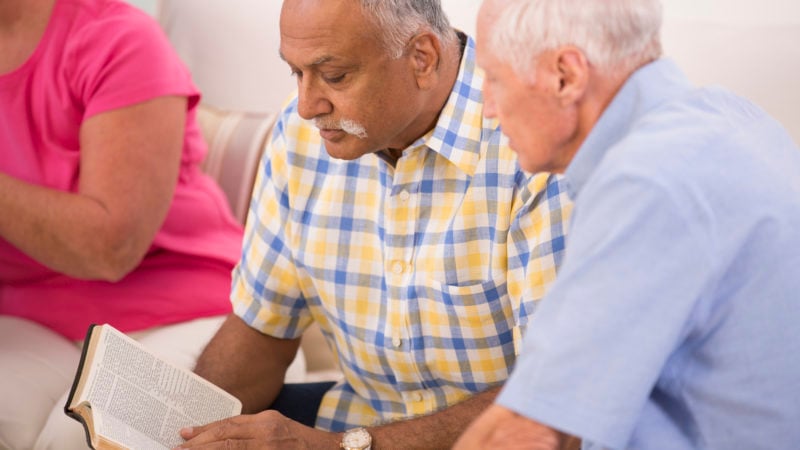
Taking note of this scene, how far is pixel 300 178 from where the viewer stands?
156 centimetres

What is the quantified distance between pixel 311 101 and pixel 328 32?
0.09 meters

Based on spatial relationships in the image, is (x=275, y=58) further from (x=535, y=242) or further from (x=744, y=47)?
(x=535, y=242)

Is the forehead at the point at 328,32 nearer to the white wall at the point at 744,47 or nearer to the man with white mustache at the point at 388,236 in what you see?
the man with white mustache at the point at 388,236

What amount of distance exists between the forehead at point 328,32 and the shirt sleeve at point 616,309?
55cm

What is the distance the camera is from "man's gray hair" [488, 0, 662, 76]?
3.13 ft

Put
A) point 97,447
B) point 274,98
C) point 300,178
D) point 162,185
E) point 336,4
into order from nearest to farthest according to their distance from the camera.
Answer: point 97,447, point 336,4, point 300,178, point 162,185, point 274,98

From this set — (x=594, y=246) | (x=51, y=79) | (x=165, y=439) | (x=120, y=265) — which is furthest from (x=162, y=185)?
(x=594, y=246)

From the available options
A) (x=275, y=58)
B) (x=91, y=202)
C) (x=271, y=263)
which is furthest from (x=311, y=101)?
(x=275, y=58)

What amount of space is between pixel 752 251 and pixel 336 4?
2.09ft

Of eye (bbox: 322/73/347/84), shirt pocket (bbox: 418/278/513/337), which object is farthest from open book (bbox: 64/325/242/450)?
eye (bbox: 322/73/347/84)

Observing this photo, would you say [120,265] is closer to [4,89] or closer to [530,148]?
[4,89]

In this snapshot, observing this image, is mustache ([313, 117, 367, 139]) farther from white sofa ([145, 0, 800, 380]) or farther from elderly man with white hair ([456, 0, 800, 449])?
white sofa ([145, 0, 800, 380])

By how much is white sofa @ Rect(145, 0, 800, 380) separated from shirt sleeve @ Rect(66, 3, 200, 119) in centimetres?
39

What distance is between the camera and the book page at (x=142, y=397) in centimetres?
131
